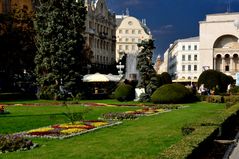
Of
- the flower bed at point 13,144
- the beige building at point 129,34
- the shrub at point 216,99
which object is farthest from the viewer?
the beige building at point 129,34

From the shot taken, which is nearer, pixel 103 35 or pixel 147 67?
pixel 147 67

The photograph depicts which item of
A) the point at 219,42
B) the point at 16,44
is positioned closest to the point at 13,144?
the point at 16,44

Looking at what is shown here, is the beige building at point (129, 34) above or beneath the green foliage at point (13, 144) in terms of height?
above

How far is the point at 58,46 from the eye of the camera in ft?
138

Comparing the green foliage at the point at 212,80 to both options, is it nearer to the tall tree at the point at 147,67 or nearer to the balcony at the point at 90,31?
the tall tree at the point at 147,67

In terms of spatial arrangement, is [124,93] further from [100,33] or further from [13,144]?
[100,33]

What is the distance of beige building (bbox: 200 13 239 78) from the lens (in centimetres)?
9662

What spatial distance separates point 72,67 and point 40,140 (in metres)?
29.4

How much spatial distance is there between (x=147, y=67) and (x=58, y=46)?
891 centimetres

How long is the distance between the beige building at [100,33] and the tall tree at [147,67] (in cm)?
4939

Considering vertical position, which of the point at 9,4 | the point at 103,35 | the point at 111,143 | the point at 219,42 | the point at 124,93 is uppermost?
the point at 103,35

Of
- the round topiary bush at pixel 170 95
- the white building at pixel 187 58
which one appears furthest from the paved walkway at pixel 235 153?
the white building at pixel 187 58

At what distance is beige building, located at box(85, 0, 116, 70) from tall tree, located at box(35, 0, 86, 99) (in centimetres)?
4342

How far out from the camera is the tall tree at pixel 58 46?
4162cm
